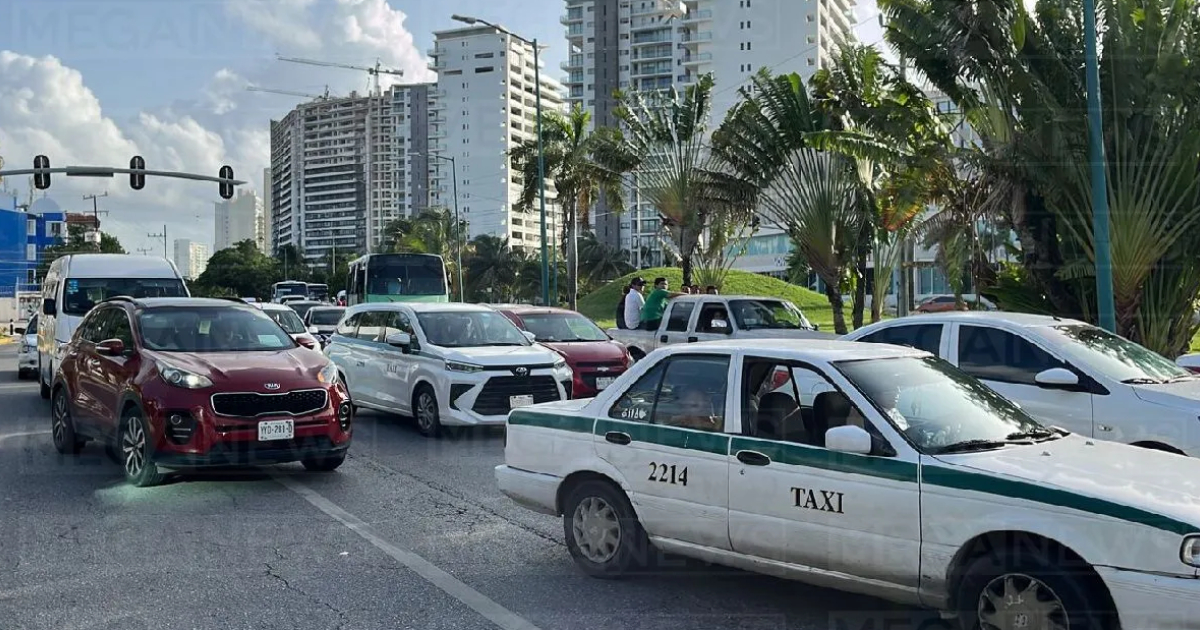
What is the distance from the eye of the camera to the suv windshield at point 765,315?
16594mm

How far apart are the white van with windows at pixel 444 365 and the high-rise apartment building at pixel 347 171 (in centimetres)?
15826

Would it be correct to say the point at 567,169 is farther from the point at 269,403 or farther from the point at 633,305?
the point at 269,403

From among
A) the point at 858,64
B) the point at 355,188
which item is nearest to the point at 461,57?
the point at 355,188

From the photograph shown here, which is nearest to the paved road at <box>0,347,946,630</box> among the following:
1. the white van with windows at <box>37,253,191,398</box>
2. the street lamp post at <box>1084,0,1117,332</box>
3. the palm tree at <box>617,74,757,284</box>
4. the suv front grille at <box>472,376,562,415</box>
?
the suv front grille at <box>472,376,562,415</box>

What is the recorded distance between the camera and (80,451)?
11.2m

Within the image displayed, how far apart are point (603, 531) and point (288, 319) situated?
45.6 feet

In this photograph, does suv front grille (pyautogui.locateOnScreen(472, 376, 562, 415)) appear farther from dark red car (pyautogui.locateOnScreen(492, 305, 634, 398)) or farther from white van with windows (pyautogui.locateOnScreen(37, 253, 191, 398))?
white van with windows (pyautogui.locateOnScreen(37, 253, 191, 398))

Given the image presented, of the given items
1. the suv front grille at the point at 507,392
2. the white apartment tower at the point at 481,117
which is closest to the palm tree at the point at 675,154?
the suv front grille at the point at 507,392

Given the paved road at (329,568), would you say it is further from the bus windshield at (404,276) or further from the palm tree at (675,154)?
the bus windshield at (404,276)

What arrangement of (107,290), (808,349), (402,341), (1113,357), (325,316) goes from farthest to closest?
1. (325,316)
2. (107,290)
3. (402,341)
4. (1113,357)
5. (808,349)

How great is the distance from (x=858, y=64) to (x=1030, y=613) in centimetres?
1971

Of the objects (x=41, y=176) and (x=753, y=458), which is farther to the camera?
(x=41, y=176)

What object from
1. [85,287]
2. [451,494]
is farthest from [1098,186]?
[85,287]

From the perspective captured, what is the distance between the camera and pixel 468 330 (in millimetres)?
13453
